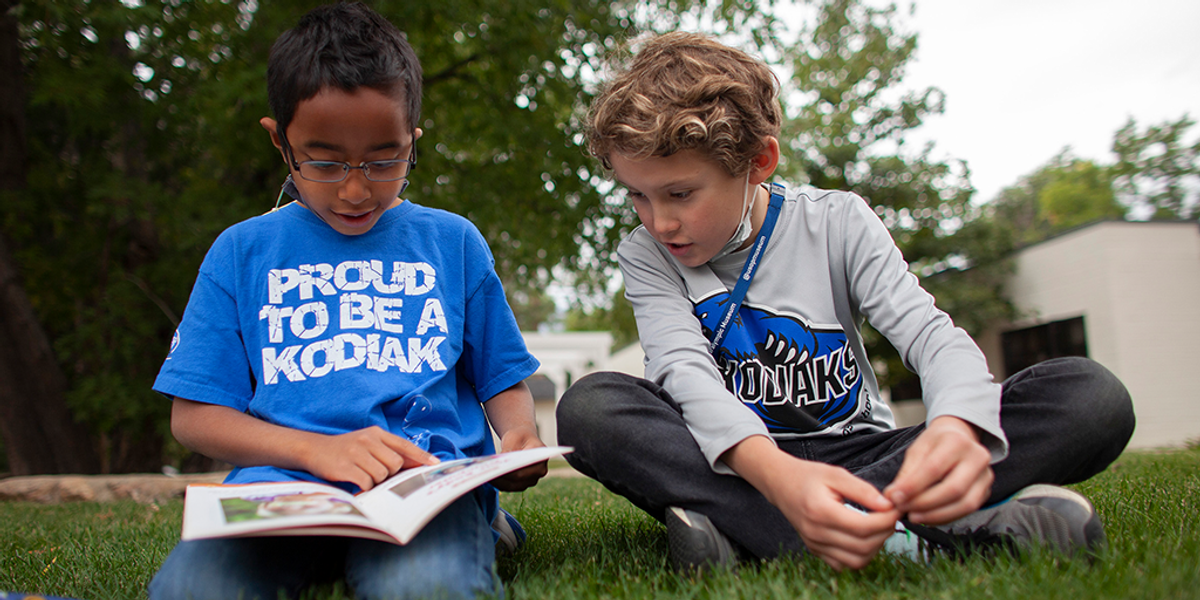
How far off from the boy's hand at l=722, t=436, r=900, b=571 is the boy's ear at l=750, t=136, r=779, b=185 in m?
0.81

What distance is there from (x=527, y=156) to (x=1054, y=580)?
6.02m

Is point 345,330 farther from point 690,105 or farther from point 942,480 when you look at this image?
point 942,480

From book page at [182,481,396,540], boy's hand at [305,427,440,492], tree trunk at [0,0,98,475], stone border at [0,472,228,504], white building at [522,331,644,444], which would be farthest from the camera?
white building at [522,331,644,444]

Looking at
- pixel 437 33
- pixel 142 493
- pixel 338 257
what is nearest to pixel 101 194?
pixel 142 493

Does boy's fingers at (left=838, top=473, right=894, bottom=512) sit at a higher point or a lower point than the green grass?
higher

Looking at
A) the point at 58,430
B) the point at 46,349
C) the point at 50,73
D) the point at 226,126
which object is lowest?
the point at 58,430

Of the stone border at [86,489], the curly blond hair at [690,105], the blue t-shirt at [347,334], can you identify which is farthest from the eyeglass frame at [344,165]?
the stone border at [86,489]

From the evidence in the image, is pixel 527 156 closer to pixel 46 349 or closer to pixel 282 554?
pixel 46 349

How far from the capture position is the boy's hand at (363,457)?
4.86 ft

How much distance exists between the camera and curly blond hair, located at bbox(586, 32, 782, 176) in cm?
180

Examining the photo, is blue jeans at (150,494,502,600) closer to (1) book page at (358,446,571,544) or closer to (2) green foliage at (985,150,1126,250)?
(1) book page at (358,446,571,544)

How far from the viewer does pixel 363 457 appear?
4.91ft

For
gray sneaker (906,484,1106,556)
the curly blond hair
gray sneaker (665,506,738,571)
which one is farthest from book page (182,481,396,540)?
gray sneaker (906,484,1106,556)

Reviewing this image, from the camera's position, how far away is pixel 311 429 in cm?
166
